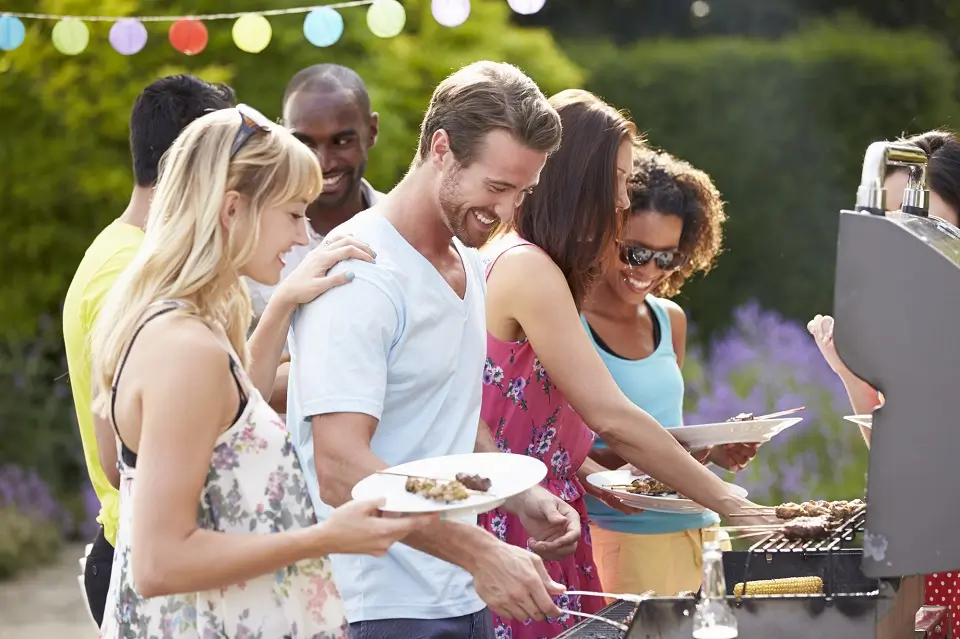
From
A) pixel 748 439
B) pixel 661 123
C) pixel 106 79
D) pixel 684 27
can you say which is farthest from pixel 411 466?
pixel 684 27

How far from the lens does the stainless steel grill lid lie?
81.4 inches

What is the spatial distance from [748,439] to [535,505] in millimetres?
730

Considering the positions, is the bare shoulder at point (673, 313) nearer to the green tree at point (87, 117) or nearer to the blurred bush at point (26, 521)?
the green tree at point (87, 117)

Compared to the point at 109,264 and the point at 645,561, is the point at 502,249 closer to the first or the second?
the point at 109,264

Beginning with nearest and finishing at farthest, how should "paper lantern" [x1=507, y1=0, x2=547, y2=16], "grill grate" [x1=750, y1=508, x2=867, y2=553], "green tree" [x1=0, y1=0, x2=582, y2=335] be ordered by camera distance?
1. "grill grate" [x1=750, y1=508, x2=867, y2=553]
2. "paper lantern" [x1=507, y1=0, x2=547, y2=16]
3. "green tree" [x1=0, y1=0, x2=582, y2=335]

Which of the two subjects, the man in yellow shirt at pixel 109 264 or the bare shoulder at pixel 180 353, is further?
the man in yellow shirt at pixel 109 264

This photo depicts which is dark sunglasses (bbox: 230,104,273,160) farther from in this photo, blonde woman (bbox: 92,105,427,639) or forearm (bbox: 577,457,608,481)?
forearm (bbox: 577,457,608,481)

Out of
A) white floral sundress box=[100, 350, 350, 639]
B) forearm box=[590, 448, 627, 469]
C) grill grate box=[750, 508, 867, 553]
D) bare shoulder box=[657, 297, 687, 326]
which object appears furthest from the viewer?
bare shoulder box=[657, 297, 687, 326]

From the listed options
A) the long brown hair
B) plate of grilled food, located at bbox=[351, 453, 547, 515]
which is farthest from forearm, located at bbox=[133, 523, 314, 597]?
the long brown hair

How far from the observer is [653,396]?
3.54 metres

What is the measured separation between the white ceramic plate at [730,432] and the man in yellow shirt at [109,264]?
136 cm

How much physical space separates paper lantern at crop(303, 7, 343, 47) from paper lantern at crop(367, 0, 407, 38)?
135 mm

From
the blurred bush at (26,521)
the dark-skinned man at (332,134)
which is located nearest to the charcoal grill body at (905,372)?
the dark-skinned man at (332,134)

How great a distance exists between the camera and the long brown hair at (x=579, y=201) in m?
2.97
